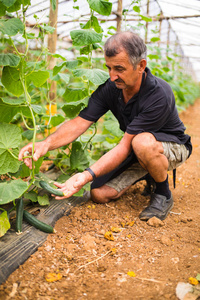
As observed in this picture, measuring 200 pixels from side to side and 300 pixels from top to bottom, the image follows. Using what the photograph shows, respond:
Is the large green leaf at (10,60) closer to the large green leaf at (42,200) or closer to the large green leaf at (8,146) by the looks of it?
the large green leaf at (8,146)

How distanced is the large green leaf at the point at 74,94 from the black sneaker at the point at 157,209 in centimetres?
94

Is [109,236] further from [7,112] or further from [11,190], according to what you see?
[7,112]

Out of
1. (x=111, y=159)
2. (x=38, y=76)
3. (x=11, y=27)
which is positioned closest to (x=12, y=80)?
(x=38, y=76)

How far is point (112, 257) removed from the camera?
5.30 ft

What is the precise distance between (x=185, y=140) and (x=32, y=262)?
138 cm

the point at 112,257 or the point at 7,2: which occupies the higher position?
the point at 7,2

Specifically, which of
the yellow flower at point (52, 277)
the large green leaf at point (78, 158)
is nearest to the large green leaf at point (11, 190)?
the yellow flower at point (52, 277)

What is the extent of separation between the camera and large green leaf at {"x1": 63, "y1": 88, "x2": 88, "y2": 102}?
89.4 inches

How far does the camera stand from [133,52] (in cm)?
172

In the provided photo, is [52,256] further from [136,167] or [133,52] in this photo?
[133,52]

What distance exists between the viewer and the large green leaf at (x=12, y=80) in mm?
1655

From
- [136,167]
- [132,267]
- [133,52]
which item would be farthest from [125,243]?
[133,52]

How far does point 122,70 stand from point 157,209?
98 centimetres

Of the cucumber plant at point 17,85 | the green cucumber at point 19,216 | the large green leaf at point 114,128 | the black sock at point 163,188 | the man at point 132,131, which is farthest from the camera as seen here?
the large green leaf at point 114,128
